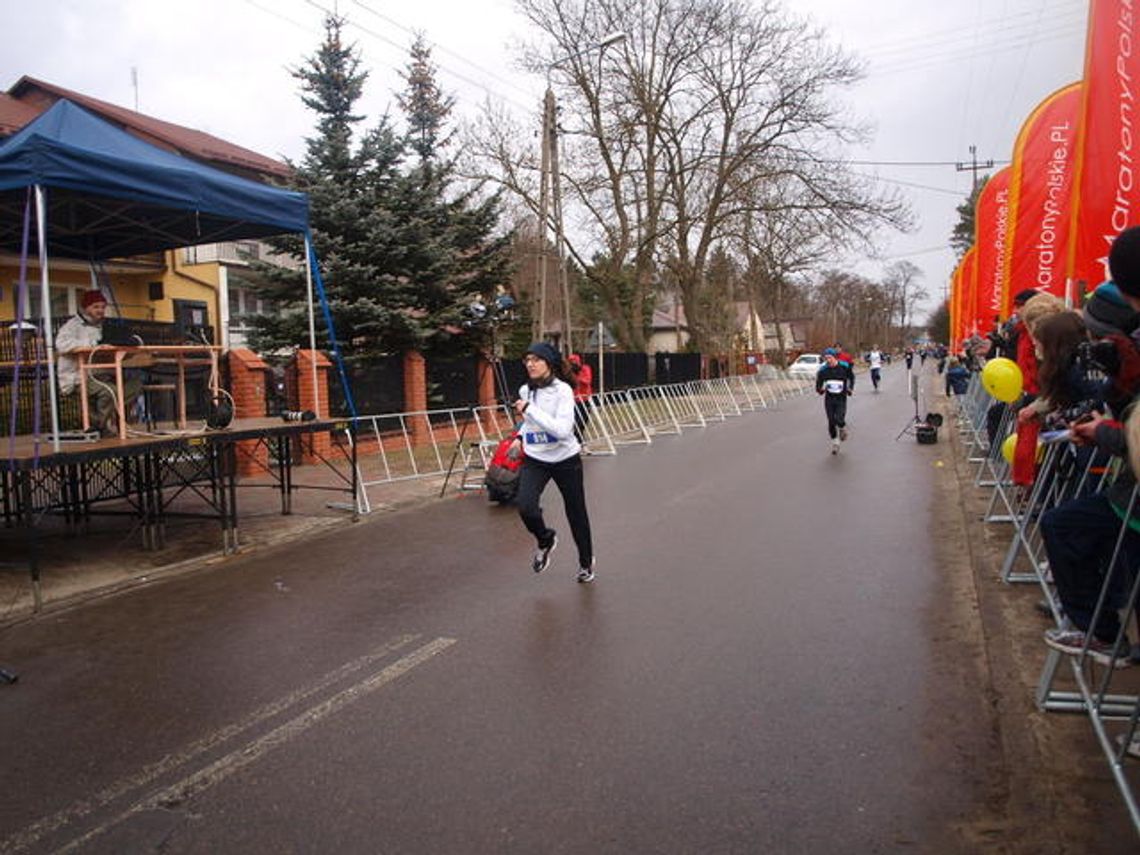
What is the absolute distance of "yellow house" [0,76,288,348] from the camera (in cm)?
2288

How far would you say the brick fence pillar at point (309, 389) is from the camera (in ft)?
48.5

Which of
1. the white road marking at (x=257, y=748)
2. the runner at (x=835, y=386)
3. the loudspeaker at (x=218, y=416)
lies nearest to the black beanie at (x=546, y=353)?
the white road marking at (x=257, y=748)

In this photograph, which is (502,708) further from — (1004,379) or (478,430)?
(478,430)

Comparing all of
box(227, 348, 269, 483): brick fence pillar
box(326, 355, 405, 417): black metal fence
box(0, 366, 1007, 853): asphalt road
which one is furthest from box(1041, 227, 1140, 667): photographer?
box(326, 355, 405, 417): black metal fence

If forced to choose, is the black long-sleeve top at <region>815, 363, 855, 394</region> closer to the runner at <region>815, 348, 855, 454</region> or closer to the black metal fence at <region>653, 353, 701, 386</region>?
the runner at <region>815, 348, 855, 454</region>

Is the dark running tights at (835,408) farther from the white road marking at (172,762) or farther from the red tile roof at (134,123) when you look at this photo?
the red tile roof at (134,123)

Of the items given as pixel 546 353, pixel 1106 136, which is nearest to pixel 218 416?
pixel 546 353

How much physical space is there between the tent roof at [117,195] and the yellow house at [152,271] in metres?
12.1

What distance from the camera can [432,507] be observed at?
10852 millimetres

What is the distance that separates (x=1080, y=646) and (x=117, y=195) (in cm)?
720

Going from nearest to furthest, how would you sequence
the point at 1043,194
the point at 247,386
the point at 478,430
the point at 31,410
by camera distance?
the point at 1043,194 < the point at 31,410 < the point at 247,386 < the point at 478,430

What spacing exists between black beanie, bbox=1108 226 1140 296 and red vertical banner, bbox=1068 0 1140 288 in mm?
2645

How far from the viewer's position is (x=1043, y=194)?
432 inches

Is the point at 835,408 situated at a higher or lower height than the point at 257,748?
higher
